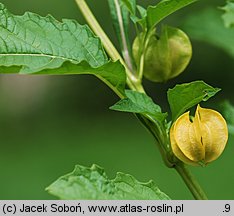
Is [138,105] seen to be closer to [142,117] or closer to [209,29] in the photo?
[142,117]

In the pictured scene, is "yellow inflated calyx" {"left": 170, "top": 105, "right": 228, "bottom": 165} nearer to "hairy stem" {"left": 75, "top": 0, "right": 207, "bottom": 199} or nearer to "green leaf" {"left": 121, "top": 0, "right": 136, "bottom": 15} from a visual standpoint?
"hairy stem" {"left": 75, "top": 0, "right": 207, "bottom": 199}

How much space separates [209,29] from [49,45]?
2.87 feet

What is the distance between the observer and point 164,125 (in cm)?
107

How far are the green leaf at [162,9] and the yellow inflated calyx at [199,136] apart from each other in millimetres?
171

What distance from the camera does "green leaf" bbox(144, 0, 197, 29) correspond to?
3.58 feet

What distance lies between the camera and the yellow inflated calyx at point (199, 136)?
1.02 m

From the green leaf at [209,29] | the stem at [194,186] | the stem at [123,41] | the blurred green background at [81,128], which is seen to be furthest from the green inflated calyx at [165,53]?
the blurred green background at [81,128]

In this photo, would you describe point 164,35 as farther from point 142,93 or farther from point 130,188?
point 130,188

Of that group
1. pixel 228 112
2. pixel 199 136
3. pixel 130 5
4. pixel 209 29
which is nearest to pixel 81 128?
pixel 209 29

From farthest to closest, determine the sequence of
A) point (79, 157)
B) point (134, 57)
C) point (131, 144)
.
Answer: point (131, 144), point (79, 157), point (134, 57)

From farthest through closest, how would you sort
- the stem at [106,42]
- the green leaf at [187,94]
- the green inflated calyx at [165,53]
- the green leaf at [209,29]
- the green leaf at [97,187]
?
the green leaf at [209,29] → the green inflated calyx at [165,53] → the stem at [106,42] → the green leaf at [187,94] → the green leaf at [97,187]

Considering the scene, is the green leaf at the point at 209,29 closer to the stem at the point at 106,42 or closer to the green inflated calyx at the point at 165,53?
the green inflated calyx at the point at 165,53

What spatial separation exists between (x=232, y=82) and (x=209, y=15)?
354cm
